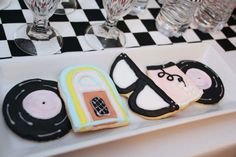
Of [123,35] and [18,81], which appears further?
[123,35]

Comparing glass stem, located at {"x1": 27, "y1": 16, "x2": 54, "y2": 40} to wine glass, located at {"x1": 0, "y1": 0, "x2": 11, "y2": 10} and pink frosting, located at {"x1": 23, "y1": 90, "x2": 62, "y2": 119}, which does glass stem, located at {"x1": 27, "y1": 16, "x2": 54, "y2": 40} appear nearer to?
wine glass, located at {"x1": 0, "y1": 0, "x2": 11, "y2": 10}

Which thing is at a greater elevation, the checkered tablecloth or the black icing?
the black icing

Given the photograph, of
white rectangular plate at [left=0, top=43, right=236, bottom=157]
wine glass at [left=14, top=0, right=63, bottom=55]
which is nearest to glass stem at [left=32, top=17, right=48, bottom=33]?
wine glass at [left=14, top=0, right=63, bottom=55]

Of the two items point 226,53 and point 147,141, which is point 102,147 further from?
point 226,53

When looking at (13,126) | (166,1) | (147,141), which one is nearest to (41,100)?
(13,126)

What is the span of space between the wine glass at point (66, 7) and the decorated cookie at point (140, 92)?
211mm

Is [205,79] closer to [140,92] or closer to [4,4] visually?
[140,92]

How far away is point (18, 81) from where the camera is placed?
51cm

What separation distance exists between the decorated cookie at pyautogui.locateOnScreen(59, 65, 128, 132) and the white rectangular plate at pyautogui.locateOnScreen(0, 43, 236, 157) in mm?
21

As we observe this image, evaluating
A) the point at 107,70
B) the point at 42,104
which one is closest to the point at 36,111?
the point at 42,104

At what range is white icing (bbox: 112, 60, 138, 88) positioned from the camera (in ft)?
1.81

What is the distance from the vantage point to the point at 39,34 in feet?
2.05

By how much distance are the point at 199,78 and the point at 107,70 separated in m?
0.19

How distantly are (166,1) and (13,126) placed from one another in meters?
0.50
